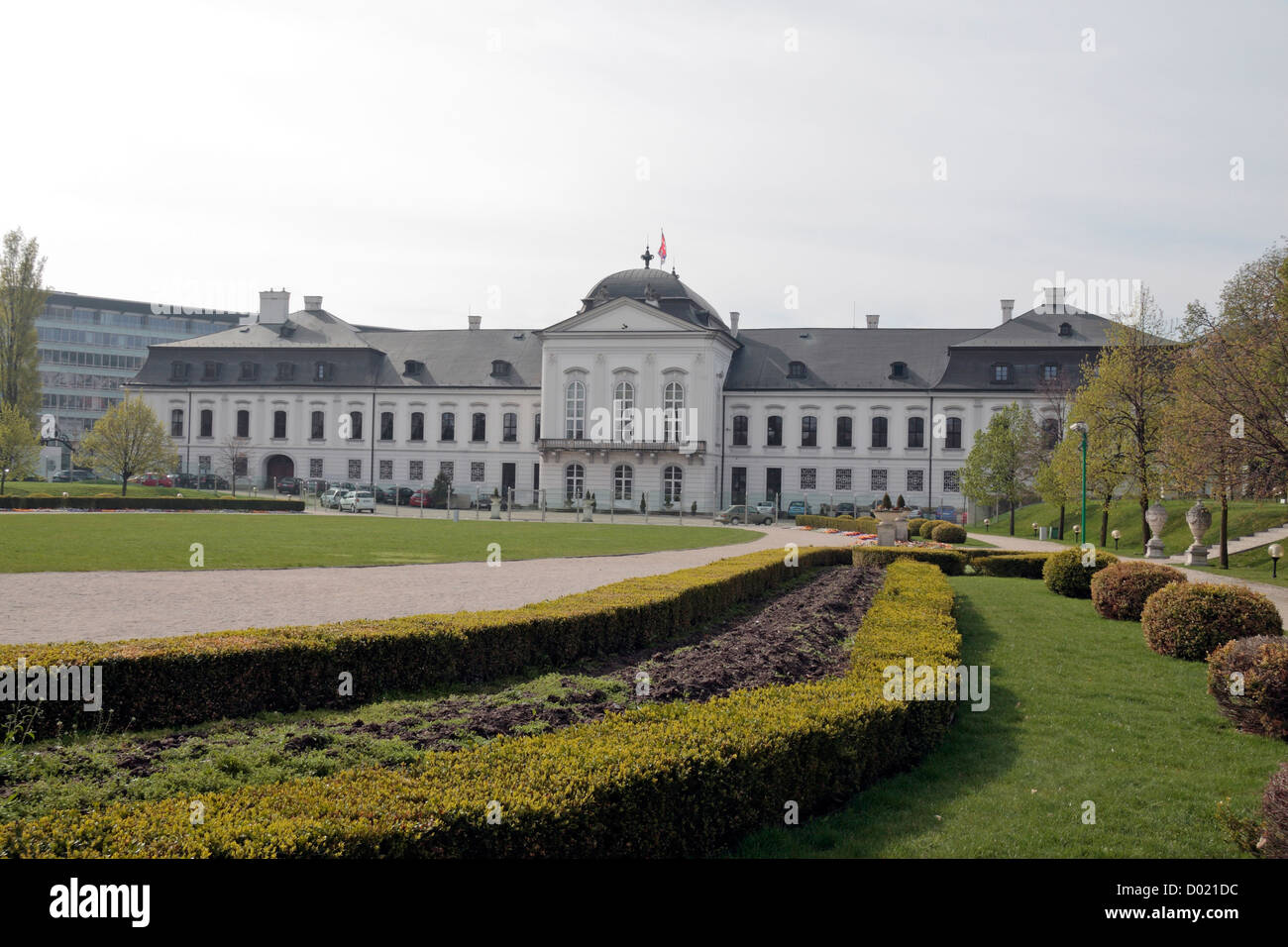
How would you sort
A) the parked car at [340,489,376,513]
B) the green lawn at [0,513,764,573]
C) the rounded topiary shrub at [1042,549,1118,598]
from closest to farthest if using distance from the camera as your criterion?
the rounded topiary shrub at [1042,549,1118,598] → the green lawn at [0,513,764,573] → the parked car at [340,489,376,513]

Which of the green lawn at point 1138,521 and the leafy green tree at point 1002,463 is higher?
the leafy green tree at point 1002,463

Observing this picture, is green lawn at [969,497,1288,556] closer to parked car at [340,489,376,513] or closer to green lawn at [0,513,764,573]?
green lawn at [0,513,764,573]

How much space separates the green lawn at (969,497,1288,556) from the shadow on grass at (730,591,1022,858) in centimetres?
2756

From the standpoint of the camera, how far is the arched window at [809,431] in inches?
2509

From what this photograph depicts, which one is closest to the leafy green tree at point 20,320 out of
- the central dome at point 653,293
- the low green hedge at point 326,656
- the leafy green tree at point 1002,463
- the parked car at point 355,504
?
the parked car at point 355,504

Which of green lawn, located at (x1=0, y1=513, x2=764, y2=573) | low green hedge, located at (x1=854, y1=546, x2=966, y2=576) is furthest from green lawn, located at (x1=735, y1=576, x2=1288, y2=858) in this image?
green lawn, located at (x1=0, y1=513, x2=764, y2=573)

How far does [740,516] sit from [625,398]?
11.3 meters

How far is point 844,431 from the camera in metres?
63.3

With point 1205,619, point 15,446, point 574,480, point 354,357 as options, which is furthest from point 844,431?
point 1205,619

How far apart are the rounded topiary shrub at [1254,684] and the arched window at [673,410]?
52.3 metres

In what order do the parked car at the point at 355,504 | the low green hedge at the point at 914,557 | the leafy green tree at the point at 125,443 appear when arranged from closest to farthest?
the low green hedge at the point at 914,557
the leafy green tree at the point at 125,443
the parked car at the point at 355,504

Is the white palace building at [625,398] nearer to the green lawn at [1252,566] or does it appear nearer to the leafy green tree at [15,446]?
the leafy green tree at [15,446]

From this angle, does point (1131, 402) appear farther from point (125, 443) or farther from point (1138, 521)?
point (125, 443)

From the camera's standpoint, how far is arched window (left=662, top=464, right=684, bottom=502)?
6125 centimetres
